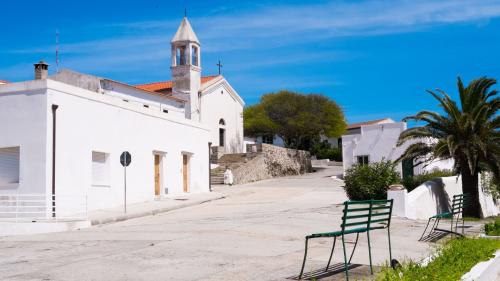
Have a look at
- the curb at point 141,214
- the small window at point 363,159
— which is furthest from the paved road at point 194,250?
the small window at point 363,159

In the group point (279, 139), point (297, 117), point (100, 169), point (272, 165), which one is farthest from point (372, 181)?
point (279, 139)

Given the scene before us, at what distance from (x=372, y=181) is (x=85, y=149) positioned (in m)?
10.5

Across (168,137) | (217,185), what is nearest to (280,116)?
(217,185)

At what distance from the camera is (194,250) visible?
10.4 m

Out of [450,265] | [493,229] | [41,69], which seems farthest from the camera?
[41,69]

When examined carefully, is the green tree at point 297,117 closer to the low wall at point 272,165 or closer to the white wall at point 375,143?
the low wall at point 272,165

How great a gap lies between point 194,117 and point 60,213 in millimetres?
26392

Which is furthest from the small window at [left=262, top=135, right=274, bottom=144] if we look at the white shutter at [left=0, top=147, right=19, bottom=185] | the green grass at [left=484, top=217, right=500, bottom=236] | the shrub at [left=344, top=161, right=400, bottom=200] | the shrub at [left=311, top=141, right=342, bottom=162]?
the green grass at [left=484, top=217, right=500, bottom=236]

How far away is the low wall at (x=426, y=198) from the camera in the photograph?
1767 centimetres

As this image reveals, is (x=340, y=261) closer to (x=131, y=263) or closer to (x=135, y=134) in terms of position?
(x=131, y=263)

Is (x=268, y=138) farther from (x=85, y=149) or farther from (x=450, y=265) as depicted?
(x=450, y=265)

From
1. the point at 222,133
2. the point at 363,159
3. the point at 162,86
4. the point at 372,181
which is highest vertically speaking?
the point at 162,86

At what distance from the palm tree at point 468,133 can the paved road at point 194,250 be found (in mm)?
4585

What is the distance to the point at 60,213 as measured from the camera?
18938 mm
